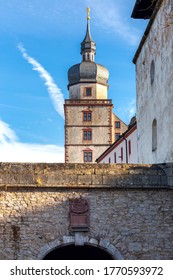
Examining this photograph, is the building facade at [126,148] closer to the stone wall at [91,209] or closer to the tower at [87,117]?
the tower at [87,117]

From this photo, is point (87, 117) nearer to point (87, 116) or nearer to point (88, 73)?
point (87, 116)

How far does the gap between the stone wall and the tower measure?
44541mm

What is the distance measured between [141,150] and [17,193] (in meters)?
8.15

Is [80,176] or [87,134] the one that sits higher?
[87,134]

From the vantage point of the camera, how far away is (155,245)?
14.3 m

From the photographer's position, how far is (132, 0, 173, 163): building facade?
16047mm

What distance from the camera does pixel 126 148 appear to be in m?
37.9

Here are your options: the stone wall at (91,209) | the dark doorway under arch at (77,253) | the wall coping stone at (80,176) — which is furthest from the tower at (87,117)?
the stone wall at (91,209)

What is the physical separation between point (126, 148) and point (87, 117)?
23773mm

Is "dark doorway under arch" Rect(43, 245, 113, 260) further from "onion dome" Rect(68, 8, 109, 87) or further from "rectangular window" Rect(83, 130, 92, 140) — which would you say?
"onion dome" Rect(68, 8, 109, 87)

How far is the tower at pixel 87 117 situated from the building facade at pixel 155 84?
3783 centimetres

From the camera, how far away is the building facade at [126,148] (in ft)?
112

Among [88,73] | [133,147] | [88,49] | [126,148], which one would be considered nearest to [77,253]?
[133,147]
